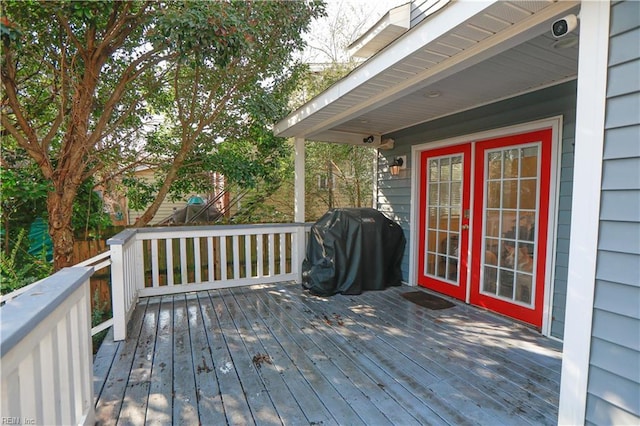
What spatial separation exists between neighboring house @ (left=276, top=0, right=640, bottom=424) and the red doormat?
208 millimetres

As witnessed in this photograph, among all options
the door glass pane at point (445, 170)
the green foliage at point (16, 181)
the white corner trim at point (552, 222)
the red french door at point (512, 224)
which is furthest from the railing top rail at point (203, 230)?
the white corner trim at point (552, 222)

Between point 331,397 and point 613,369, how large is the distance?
A: 138 cm

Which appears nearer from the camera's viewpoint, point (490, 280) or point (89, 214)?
point (490, 280)

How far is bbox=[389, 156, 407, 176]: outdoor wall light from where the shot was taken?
4.52 m

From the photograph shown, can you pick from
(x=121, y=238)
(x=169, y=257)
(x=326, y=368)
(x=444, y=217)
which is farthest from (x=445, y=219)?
(x=121, y=238)

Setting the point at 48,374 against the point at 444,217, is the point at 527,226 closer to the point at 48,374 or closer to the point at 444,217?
the point at 444,217

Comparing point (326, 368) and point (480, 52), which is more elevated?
point (480, 52)

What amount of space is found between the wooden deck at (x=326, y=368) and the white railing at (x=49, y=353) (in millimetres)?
443

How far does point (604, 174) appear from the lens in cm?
131

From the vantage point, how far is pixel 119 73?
4.07 m

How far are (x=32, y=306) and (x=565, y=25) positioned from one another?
2509 millimetres

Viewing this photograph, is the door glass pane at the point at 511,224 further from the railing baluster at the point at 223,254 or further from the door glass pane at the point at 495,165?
the railing baluster at the point at 223,254

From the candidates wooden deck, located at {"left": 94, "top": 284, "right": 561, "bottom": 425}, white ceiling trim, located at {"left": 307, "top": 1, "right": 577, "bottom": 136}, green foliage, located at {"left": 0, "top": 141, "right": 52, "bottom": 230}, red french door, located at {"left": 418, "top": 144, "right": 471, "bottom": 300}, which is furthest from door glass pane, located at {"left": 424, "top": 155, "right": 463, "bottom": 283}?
green foliage, located at {"left": 0, "top": 141, "right": 52, "bottom": 230}

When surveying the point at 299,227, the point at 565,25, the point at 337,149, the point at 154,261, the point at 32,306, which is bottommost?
the point at 154,261
